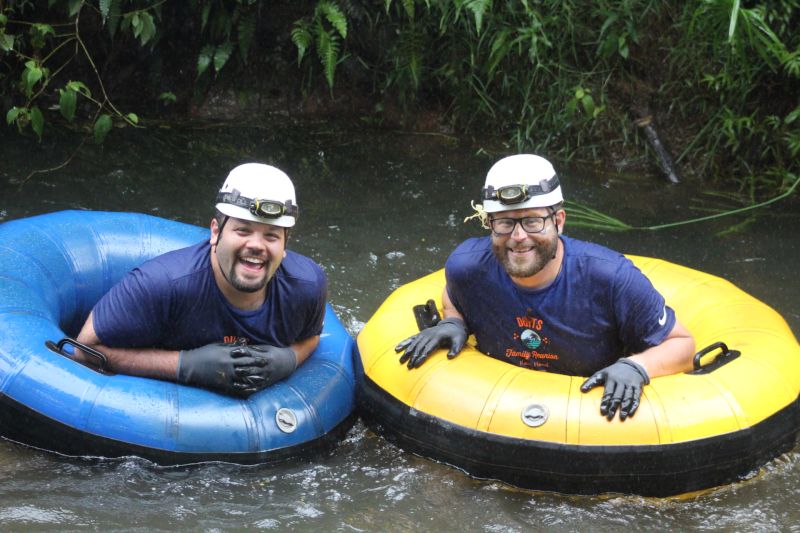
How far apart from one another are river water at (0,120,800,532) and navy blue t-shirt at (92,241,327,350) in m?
0.53

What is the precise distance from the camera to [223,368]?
14.3 feet

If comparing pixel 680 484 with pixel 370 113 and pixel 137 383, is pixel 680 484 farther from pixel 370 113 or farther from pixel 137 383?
pixel 370 113

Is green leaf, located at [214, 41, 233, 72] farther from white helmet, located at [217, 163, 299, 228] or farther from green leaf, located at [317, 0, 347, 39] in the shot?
white helmet, located at [217, 163, 299, 228]

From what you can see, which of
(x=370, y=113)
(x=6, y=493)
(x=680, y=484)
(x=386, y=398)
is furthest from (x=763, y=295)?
(x=6, y=493)

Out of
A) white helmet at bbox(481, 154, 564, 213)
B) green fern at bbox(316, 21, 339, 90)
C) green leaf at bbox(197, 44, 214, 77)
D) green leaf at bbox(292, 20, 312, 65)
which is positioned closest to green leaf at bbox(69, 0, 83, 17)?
green leaf at bbox(197, 44, 214, 77)

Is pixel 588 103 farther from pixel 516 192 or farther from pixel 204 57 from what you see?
pixel 516 192

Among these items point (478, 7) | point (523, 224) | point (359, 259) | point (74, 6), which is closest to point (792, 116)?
point (478, 7)

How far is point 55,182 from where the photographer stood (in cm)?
712

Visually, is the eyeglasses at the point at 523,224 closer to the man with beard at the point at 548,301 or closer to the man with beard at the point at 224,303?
the man with beard at the point at 548,301

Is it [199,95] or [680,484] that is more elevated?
[199,95]

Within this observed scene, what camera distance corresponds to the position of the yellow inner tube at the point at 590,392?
419 centimetres

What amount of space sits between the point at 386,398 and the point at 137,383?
104 cm

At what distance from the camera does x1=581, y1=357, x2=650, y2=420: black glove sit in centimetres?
419

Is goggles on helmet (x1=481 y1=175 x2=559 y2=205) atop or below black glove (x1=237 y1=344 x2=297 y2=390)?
atop
